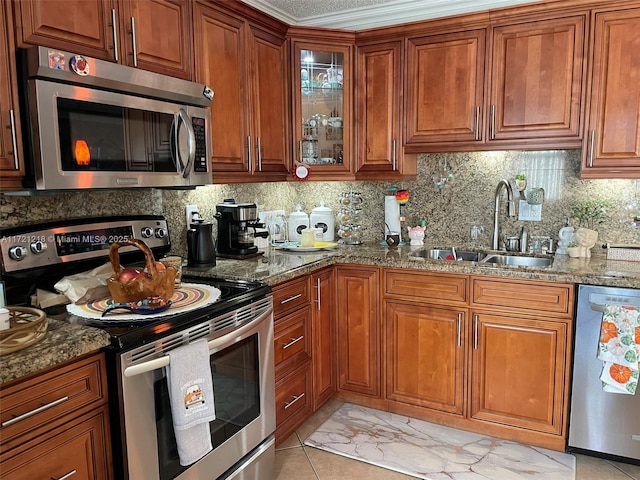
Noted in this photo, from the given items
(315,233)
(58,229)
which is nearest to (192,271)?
(58,229)

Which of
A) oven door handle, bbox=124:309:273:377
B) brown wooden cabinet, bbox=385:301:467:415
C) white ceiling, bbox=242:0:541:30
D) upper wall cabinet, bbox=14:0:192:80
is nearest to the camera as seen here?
oven door handle, bbox=124:309:273:377

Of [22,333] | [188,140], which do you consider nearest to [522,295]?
[188,140]

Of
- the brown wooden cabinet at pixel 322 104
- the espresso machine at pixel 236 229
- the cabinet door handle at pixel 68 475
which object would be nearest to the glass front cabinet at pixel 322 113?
the brown wooden cabinet at pixel 322 104

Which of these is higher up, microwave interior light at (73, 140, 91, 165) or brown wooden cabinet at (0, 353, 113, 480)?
microwave interior light at (73, 140, 91, 165)

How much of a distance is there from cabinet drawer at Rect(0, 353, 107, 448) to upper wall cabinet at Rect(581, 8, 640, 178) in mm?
2545

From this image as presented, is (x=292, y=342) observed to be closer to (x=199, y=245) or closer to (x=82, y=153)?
(x=199, y=245)

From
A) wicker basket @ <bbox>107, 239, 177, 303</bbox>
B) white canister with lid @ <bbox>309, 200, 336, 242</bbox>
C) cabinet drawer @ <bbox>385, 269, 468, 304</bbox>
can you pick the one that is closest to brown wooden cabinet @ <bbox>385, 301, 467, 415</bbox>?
cabinet drawer @ <bbox>385, 269, 468, 304</bbox>

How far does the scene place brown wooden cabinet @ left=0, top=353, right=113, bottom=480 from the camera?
123cm

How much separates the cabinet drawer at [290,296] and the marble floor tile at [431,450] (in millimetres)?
763

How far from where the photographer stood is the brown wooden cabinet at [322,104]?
3.04 meters

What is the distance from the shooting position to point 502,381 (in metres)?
2.56

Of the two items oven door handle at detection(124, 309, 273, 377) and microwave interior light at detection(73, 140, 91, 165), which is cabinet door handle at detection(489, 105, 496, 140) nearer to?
oven door handle at detection(124, 309, 273, 377)

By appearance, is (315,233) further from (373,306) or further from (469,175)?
(469,175)

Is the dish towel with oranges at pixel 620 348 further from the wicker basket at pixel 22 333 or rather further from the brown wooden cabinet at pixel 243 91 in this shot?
the wicker basket at pixel 22 333
